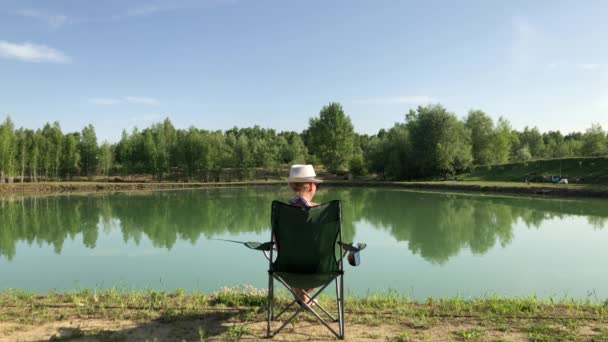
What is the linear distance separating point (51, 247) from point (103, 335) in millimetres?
8469

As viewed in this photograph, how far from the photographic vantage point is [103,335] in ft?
9.82

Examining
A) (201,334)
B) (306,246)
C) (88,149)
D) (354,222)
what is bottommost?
(354,222)

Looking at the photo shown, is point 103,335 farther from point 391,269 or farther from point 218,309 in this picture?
point 391,269

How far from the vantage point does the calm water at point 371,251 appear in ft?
20.1

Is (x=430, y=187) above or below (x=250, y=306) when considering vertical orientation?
below

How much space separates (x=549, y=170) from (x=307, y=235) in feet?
111

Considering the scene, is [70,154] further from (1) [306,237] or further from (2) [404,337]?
(2) [404,337]

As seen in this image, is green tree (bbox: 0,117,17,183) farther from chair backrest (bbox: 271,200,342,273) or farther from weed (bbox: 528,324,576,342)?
weed (bbox: 528,324,576,342)

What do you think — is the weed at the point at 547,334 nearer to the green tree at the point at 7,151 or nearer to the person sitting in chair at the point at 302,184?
the person sitting in chair at the point at 302,184

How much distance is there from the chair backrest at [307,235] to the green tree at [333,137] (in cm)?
4830

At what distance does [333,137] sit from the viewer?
5203cm

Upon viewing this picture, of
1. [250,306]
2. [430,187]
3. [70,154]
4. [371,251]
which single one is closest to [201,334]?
[250,306]

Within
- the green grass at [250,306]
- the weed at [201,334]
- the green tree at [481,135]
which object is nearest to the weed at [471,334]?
the green grass at [250,306]

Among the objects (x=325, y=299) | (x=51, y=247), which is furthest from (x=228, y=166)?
(x=325, y=299)
